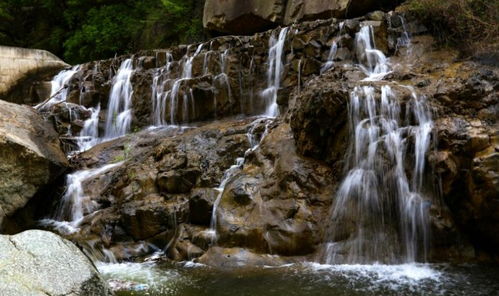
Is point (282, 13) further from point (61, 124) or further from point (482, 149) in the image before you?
point (482, 149)

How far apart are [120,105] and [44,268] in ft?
32.2

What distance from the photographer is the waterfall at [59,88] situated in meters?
13.9

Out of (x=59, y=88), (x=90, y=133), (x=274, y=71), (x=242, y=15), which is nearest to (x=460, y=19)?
(x=274, y=71)

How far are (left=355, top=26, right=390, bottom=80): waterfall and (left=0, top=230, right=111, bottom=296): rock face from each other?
667cm

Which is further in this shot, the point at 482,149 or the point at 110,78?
the point at 110,78

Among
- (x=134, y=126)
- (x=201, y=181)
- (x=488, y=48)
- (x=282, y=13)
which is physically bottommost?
(x=201, y=181)

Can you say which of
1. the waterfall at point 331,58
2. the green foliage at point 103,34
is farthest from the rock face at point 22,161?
the green foliage at point 103,34

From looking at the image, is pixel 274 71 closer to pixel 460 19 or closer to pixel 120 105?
pixel 460 19

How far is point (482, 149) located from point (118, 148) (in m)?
7.71

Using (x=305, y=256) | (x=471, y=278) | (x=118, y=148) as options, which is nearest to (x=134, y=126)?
(x=118, y=148)

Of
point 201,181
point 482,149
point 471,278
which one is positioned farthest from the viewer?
point 201,181

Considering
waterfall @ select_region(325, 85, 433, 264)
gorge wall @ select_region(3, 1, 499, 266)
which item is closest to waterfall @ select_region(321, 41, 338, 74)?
gorge wall @ select_region(3, 1, 499, 266)

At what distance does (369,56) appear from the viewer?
9742 mm

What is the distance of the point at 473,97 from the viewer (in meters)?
6.97
